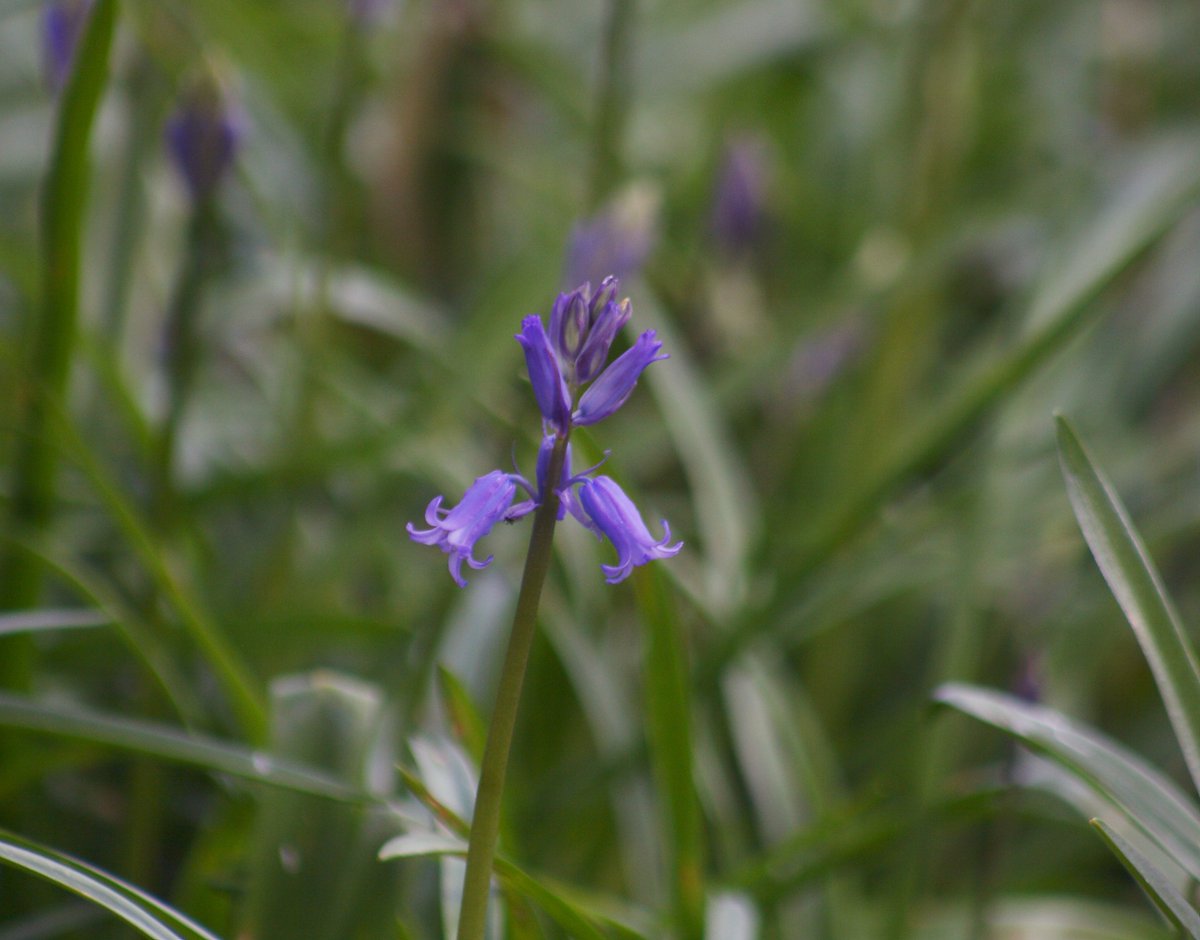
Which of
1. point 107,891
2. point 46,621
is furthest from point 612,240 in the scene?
point 107,891

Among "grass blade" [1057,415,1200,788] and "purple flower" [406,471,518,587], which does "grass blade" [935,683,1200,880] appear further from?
"purple flower" [406,471,518,587]

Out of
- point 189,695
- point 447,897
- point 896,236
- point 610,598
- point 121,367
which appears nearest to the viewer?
point 447,897

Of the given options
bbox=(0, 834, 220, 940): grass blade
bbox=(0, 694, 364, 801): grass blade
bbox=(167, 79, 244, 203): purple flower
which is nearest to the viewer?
bbox=(0, 834, 220, 940): grass blade

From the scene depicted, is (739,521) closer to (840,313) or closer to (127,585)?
(840,313)

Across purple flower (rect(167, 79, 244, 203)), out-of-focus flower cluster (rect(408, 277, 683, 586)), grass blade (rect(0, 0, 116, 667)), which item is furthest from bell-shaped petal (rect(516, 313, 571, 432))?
purple flower (rect(167, 79, 244, 203))

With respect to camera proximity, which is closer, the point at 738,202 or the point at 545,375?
the point at 545,375

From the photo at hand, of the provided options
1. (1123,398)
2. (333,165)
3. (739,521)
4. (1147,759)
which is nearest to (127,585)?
(333,165)

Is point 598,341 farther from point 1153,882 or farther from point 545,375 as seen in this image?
point 1153,882
